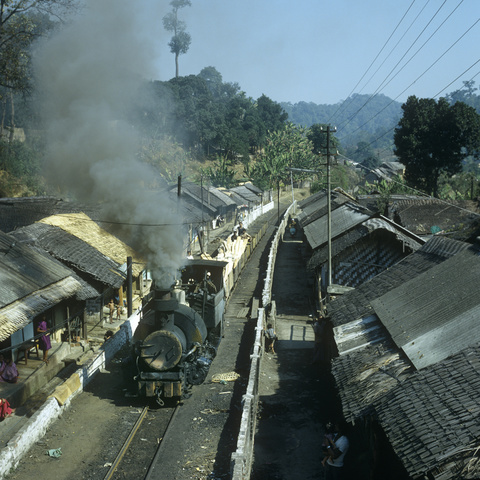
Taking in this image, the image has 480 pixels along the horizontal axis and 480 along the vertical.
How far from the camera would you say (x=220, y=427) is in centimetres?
1208

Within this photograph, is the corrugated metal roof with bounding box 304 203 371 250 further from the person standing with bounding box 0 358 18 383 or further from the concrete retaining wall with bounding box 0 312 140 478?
the person standing with bounding box 0 358 18 383

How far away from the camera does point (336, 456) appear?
952 centimetres

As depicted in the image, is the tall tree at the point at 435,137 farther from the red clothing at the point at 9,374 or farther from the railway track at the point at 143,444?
the red clothing at the point at 9,374

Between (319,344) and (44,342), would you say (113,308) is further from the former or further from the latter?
(319,344)

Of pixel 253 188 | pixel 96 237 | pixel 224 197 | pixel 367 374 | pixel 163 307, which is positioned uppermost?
pixel 253 188

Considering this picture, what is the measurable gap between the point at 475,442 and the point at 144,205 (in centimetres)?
1646

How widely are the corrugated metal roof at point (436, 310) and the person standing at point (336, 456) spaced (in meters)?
2.11

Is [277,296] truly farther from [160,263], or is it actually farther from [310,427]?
[310,427]

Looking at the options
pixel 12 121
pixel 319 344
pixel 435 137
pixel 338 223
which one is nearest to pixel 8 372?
pixel 319 344

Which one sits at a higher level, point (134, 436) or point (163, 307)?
point (163, 307)

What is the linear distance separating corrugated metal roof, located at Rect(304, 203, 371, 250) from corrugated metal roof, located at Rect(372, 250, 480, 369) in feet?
37.8

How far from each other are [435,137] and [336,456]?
3789cm

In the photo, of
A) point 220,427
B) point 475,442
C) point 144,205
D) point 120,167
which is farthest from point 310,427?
point 120,167

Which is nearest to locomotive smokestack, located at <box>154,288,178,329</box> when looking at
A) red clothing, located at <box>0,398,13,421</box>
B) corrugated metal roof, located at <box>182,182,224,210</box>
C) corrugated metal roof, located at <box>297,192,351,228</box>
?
red clothing, located at <box>0,398,13,421</box>
